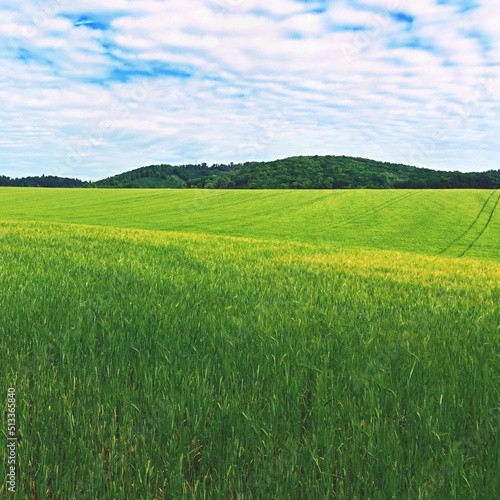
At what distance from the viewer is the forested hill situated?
82938mm

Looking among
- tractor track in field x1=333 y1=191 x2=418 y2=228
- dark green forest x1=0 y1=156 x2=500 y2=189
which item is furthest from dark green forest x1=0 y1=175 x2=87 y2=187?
tractor track in field x1=333 y1=191 x2=418 y2=228

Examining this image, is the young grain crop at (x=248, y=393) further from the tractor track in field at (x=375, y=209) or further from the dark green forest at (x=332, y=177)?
the dark green forest at (x=332, y=177)

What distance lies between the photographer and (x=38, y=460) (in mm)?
2629

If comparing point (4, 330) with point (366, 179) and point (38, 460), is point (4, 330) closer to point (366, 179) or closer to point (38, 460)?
point (38, 460)

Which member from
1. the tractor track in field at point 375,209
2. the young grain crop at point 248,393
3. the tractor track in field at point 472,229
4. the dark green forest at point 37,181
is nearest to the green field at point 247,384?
the young grain crop at point 248,393

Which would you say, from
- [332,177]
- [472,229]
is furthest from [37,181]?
[472,229]

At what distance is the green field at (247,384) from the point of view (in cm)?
245

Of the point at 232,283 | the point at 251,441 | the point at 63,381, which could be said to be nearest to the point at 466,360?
the point at 251,441

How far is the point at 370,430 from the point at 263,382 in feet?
3.47

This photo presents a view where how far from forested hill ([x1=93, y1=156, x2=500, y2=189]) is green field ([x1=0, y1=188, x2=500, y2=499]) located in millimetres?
Answer: 79229

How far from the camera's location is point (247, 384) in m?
3.47

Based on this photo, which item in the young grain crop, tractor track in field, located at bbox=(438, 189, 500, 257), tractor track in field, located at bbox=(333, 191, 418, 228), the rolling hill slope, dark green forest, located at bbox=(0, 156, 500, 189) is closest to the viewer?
the young grain crop

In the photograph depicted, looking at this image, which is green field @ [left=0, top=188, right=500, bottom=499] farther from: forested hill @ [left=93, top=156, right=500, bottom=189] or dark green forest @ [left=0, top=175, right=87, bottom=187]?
dark green forest @ [left=0, top=175, right=87, bottom=187]

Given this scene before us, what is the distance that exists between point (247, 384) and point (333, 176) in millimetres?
87358
